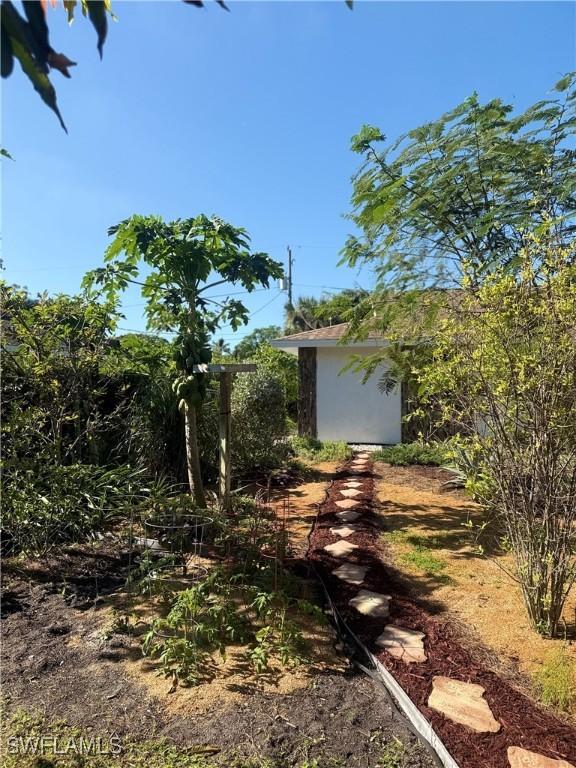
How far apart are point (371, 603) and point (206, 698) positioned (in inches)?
59.6

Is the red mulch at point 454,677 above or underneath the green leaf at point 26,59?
underneath

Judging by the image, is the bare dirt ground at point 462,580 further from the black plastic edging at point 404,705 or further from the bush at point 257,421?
the bush at point 257,421

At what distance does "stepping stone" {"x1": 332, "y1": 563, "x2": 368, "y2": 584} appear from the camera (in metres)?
3.95

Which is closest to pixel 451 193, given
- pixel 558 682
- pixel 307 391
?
pixel 558 682

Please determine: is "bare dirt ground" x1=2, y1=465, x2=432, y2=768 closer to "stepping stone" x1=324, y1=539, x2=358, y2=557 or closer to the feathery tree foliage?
"stepping stone" x1=324, y1=539, x2=358, y2=557

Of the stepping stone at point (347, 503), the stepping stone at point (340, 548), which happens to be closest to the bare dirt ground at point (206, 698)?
the stepping stone at point (340, 548)

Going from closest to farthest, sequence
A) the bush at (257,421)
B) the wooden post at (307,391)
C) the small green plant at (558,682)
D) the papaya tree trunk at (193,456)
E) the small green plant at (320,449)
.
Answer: the small green plant at (558,682) < the papaya tree trunk at (193,456) < the bush at (257,421) < the small green plant at (320,449) < the wooden post at (307,391)

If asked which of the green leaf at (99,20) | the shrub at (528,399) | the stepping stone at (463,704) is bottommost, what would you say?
the stepping stone at (463,704)

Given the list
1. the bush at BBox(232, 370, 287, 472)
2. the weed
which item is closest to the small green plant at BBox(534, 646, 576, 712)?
the weed

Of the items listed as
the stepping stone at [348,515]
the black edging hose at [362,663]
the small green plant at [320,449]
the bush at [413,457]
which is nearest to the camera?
the black edging hose at [362,663]

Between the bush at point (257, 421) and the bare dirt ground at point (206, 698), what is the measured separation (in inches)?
185

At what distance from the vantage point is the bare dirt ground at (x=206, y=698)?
6.86 feet

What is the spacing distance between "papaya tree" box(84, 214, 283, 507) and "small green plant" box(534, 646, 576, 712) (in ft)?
11.4

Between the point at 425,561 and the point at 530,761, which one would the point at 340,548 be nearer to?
the point at 425,561
